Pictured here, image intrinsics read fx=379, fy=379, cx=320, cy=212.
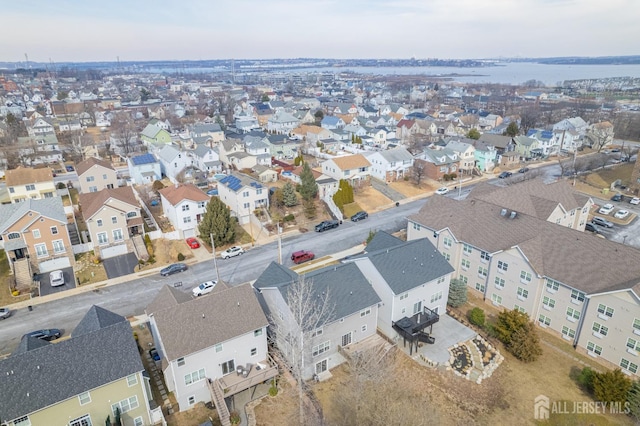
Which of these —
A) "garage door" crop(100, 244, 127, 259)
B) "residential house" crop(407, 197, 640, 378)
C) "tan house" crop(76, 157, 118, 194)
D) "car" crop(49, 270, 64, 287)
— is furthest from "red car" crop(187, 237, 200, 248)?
"residential house" crop(407, 197, 640, 378)

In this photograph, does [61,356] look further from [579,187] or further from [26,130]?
[26,130]

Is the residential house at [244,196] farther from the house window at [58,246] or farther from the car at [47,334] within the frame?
the car at [47,334]

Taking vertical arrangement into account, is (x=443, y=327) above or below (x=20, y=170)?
below

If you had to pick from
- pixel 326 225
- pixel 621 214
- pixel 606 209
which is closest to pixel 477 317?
pixel 326 225

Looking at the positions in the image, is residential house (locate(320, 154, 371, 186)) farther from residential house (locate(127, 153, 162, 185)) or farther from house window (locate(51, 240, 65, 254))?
house window (locate(51, 240, 65, 254))

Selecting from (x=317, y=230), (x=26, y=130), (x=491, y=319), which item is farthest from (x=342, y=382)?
(x=26, y=130)
